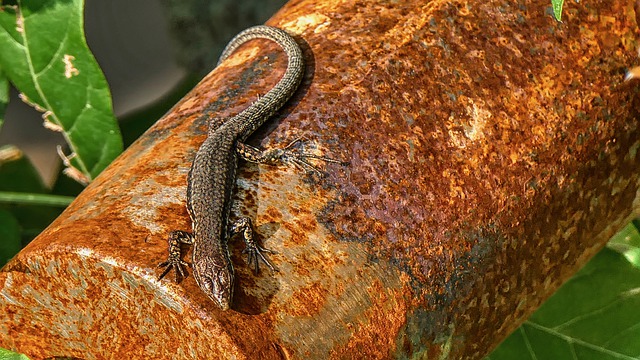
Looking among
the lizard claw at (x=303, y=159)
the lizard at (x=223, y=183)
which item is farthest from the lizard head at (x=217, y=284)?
the lizard claw at (x=303, y=159)

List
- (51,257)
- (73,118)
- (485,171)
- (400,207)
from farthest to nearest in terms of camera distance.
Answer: (73,118) < (485,171) < (400,207) < (51,257)

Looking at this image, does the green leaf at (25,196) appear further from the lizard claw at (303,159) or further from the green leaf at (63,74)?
the lizard claw at (303,159)

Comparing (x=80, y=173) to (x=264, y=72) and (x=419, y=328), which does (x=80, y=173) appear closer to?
(x=264, y=72)

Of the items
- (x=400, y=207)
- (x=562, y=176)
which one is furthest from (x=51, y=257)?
(x=562, y=176)

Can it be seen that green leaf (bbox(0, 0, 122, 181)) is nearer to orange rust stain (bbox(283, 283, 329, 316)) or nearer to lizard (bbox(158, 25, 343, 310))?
lizard (bbox(158, 25, 343, 310))

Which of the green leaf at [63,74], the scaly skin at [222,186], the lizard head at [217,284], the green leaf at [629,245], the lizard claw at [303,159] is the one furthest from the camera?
the green leaf at [629,245]

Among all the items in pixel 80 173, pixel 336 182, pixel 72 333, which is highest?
pixel 336 182

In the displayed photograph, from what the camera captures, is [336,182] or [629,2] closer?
[336,182]

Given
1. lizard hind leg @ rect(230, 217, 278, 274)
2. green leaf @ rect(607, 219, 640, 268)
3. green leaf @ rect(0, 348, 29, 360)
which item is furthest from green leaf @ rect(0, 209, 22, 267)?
green leaf @ rect(607, 219, 640, 268)
